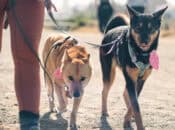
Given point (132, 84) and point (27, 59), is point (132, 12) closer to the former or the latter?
point (132, 84)

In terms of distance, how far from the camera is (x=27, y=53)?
4719 millimetres

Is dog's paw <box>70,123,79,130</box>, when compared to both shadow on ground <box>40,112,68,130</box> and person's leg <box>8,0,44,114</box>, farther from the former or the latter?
person's leg <box>8,0,44,114</box>

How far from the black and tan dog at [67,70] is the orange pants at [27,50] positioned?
1101mm

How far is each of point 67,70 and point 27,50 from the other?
1722 millimetres

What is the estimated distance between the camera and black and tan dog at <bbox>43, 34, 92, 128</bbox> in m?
6.36

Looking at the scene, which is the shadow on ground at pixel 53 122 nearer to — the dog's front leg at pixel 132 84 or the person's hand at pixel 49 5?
the dog's front leg at pixel 132 84

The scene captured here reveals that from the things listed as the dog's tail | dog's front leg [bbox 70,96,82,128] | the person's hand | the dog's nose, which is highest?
the person's hand

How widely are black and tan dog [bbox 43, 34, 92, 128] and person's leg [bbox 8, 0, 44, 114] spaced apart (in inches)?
43.3

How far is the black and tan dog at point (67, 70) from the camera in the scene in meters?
6.36

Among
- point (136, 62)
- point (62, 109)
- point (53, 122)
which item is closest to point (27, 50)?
point (136, 62)

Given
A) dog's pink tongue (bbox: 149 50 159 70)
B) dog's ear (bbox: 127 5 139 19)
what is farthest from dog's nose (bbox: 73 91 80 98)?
dog's ear (bbox: 127 5 139 19)

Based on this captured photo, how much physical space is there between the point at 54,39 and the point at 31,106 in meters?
2.58

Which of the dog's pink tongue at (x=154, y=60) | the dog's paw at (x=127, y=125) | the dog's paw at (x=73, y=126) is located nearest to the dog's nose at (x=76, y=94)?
the dog's paw at (x=73, y=126)

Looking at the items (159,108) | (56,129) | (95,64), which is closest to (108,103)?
(159,108)
